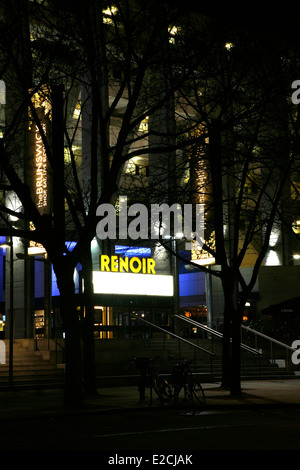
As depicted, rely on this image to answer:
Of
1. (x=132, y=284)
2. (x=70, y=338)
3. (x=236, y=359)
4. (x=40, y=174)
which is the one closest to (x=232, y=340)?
(x=236, y=359)

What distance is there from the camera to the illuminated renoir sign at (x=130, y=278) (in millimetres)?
37281

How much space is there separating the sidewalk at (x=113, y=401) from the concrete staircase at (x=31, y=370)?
1.56m

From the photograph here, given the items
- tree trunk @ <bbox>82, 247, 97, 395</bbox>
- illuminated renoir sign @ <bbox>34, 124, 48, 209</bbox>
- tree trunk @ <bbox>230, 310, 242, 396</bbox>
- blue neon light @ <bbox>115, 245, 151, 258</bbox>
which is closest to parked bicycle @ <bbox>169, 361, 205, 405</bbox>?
tree trunk @ <bbox>230, 310, 242, 396</bbox>

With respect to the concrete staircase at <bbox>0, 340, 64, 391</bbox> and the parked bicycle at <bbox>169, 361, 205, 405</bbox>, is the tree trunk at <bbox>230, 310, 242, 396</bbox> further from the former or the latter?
the concrete staircase at <bbox>0, 340, 64, 391</bbox>

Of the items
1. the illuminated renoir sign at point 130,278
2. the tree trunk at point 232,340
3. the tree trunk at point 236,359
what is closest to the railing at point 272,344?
the illuminated renoir sign at point 130,278

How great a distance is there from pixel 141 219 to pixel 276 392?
1197 cm

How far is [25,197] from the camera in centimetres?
1739

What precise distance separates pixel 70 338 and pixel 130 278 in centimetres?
2034

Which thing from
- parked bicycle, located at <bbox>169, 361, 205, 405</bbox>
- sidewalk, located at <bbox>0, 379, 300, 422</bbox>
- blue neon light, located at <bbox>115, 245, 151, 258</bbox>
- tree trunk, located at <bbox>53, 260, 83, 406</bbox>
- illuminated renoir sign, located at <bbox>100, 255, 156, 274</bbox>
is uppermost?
blue neon light, located at <bbox>115, 245, 151, 258</bbox>

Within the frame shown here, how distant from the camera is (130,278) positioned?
38219 mm

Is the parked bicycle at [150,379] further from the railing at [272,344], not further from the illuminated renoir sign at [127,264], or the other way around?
the illuminated renoir sign at [127,264]

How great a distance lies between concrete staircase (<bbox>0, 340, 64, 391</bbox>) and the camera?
25.8 m

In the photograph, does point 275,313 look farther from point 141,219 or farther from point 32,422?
point 32,422

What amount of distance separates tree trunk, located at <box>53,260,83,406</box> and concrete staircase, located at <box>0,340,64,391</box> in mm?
7588
